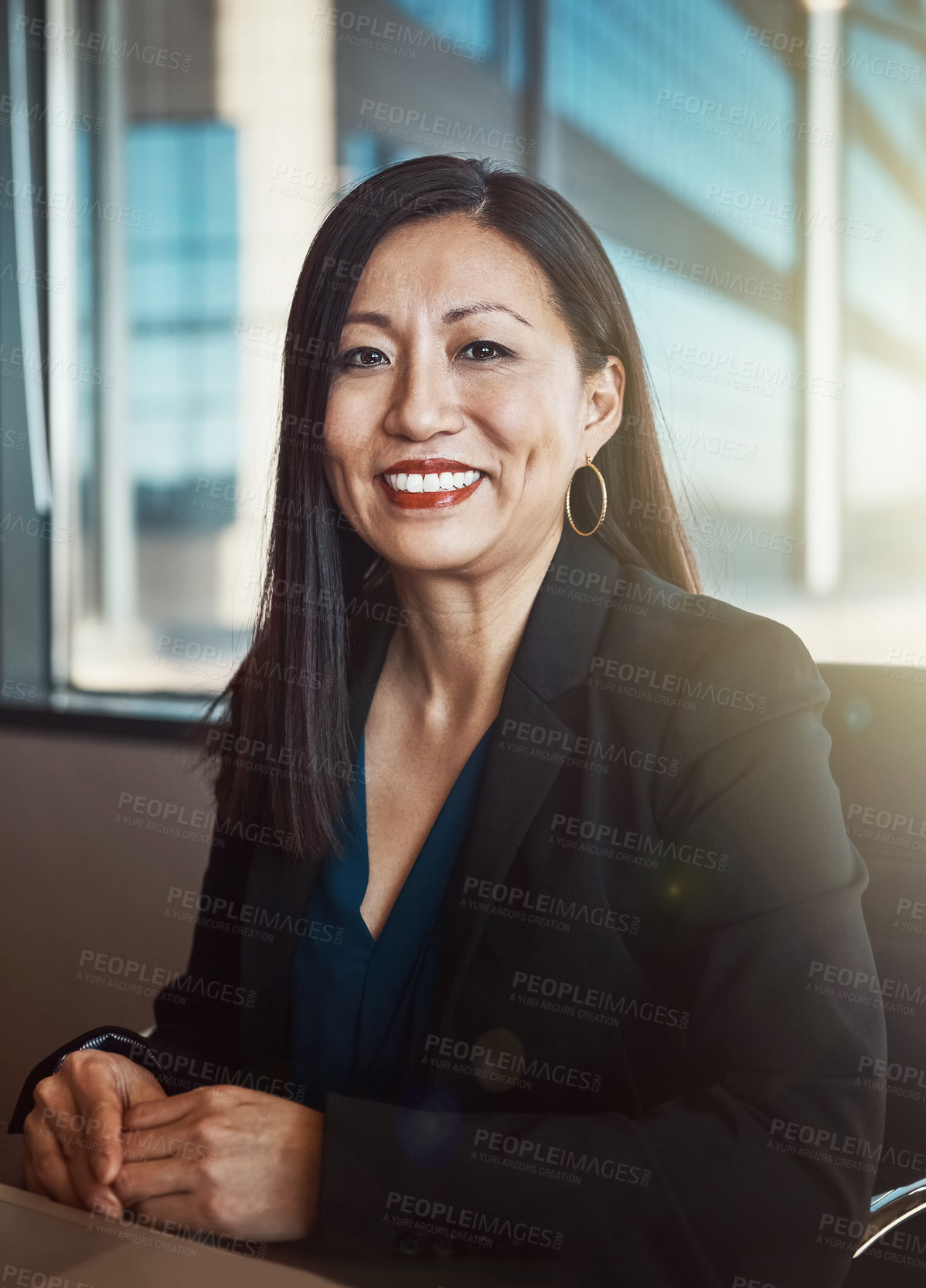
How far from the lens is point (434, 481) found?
4.45 ft

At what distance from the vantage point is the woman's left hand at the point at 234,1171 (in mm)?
967

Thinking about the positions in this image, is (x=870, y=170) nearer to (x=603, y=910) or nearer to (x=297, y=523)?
(x=297, y=523)

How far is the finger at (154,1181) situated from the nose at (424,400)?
2.78ft

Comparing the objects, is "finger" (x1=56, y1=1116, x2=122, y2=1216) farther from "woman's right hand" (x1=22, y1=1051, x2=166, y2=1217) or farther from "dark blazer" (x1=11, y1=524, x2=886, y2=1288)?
"dark blazer" (x1=11, y1=524, x2=886, y2=1288)

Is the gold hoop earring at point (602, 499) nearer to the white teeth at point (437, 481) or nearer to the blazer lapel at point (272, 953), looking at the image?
the white teeth at point (437, 481)

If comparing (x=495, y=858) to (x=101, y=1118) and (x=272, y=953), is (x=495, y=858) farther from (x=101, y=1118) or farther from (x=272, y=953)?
(x=101, y=1118)

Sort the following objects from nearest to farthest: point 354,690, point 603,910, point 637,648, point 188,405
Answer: point 603,910 → point 637,648 → point 354,690 → point 188,405

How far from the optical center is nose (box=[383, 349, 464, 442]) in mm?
1305

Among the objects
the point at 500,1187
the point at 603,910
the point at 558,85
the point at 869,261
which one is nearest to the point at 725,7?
the point at 558,85

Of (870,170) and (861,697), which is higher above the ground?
(870,170)

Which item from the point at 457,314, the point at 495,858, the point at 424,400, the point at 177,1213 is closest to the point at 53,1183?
the point at 177,1213

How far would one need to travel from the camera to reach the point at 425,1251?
3.02 ft

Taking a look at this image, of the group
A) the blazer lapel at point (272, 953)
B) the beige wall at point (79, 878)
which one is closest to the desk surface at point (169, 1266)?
the blazer lapel at point (272, 953)

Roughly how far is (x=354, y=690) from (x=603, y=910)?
0.55 metres
